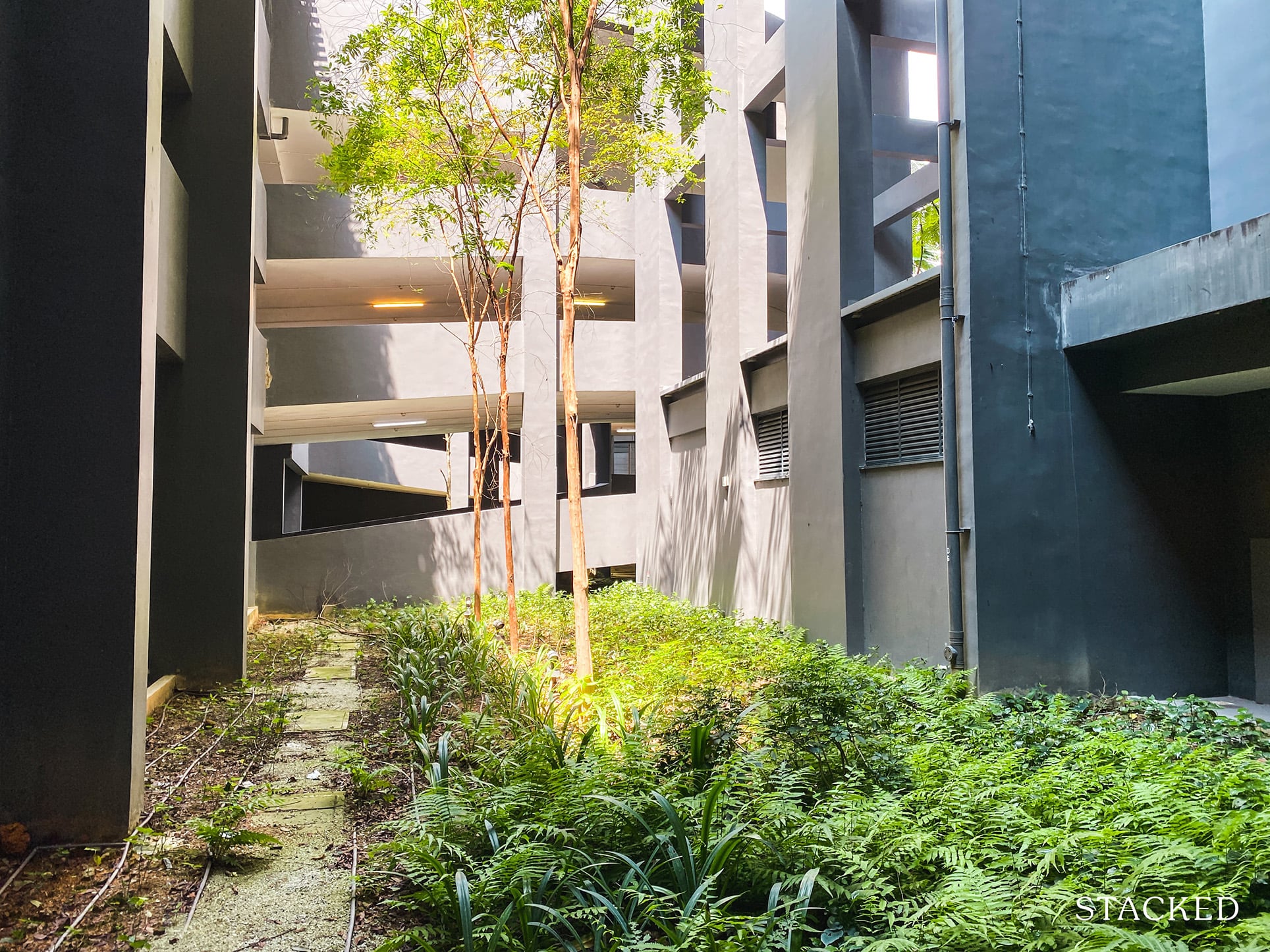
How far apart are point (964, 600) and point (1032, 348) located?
6.80 feet

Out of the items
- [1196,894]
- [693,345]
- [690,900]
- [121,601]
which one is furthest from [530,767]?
[693,345]

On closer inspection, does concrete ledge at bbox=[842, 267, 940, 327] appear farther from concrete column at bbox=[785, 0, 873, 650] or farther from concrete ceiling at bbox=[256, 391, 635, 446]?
concrete ceiling at bbox=[256, 391, 635, 446]

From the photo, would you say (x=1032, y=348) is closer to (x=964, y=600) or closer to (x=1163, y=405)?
(x=1163, y=405)

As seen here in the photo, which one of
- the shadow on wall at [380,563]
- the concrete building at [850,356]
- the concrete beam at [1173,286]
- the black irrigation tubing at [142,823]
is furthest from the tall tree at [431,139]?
the shadow on wall at [380,563]

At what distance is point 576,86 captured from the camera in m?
6.54

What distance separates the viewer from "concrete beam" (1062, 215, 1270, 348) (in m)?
5.38

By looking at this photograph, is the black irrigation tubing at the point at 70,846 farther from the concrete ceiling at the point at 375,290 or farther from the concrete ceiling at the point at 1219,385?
the concrete ceiling at the point at 375,290

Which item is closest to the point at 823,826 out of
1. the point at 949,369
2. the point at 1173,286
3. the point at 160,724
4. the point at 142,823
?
the point at 142,823

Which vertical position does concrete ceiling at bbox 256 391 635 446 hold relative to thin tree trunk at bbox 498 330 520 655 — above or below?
above

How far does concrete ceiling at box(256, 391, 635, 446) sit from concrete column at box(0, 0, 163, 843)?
9.34m

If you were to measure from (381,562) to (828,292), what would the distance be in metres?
9.86

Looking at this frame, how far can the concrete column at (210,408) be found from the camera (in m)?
7.98

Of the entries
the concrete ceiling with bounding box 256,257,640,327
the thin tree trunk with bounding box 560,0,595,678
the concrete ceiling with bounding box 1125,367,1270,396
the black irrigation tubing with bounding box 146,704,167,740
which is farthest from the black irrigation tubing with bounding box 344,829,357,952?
Result: the concrete ceiling with bounding box 256,257,640,327

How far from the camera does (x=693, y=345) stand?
1778 centimetres
